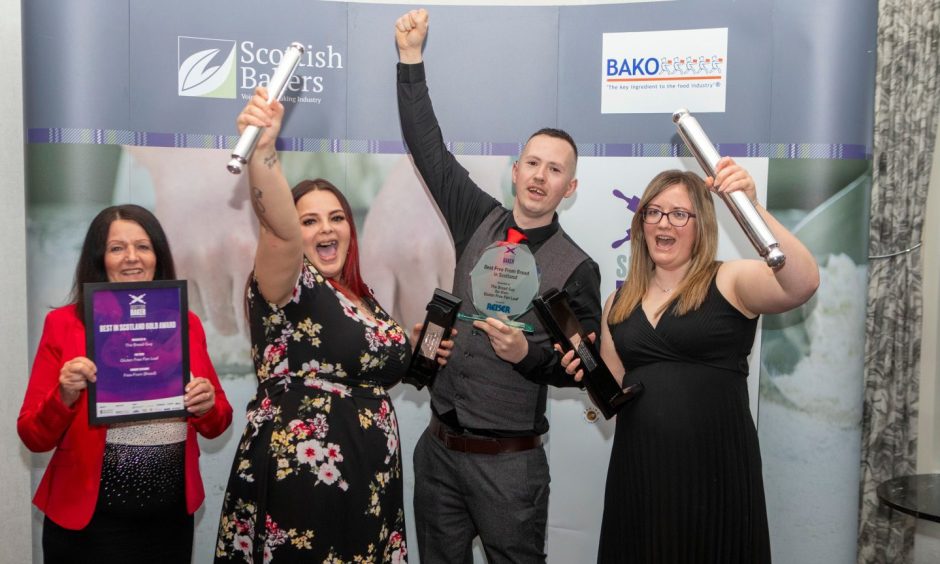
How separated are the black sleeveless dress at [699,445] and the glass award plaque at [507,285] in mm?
397

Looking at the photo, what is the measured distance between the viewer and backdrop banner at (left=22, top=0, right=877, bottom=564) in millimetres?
2893

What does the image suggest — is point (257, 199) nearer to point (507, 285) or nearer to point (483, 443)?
point (507, 285)

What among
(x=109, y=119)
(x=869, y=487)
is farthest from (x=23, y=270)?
(x=869, y=487)

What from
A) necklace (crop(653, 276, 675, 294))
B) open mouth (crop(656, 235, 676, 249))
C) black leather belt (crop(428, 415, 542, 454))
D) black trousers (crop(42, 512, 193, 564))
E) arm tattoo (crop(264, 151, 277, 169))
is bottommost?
black trousers (crop(42, 512, 193, 564))

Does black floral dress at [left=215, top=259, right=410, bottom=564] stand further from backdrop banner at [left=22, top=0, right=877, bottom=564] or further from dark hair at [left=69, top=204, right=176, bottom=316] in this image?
backdrop banner at [left=22, top=0, right=877, bottom=564]

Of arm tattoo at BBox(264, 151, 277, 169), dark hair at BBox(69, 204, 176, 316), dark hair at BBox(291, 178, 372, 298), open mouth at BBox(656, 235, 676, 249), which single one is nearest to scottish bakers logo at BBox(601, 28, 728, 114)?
open mouth at BBox(656, 235, 676, 249)

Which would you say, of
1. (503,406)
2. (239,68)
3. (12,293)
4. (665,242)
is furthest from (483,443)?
(12,293)

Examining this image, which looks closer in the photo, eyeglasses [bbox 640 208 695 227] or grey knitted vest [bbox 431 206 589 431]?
eyeglasses [bbox 640 208 695 227]

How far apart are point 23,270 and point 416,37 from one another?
6.53 ft

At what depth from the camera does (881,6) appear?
296 cm

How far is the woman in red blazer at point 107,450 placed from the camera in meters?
2.18

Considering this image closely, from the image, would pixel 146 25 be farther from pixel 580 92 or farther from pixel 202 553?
pixel 202 553

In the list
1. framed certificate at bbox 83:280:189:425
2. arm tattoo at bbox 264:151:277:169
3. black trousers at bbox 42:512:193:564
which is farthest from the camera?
black trousers at bbox 42:512:193:564

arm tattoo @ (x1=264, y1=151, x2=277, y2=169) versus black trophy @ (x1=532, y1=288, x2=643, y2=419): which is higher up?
arm tattoo @ (x1=264, y1=151, x2=277, y2=169)
